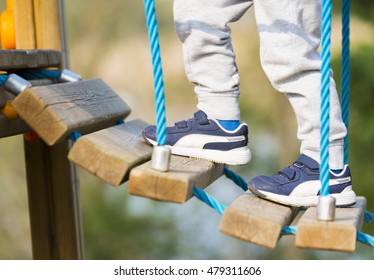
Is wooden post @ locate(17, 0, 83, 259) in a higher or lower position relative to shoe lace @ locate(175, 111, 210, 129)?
lower

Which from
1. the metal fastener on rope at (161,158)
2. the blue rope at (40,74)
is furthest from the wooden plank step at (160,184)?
the blue rope at (40,74)

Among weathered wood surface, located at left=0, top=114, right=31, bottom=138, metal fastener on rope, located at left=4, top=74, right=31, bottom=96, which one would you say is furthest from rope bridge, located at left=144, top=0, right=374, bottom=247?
weathered wood surface, located at left=0, top=114, right=31, bottom=138

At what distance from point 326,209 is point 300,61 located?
0.27 m

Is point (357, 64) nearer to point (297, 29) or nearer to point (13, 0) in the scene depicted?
point (13, 0)

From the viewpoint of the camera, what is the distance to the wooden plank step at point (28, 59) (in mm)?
1552

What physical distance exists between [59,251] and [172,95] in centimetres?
281

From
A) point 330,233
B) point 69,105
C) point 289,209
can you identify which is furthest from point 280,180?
point 69,105

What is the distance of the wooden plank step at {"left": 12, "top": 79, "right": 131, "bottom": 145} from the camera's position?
1391mm

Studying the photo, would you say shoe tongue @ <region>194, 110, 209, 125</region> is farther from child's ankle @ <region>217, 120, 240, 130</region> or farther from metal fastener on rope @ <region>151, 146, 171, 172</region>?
metal fastener on rope @ <region>151, 146, 171, 172</region>

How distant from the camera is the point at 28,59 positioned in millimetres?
1649

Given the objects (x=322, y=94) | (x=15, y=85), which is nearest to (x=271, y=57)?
(x=322, y=94)

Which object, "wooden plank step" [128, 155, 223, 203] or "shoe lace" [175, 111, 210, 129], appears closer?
"wooden plank step" [128, 155, 223, 203]

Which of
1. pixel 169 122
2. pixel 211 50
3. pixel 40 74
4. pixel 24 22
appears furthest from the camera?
pixel 169 122

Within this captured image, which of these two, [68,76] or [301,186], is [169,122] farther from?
[301,186]
